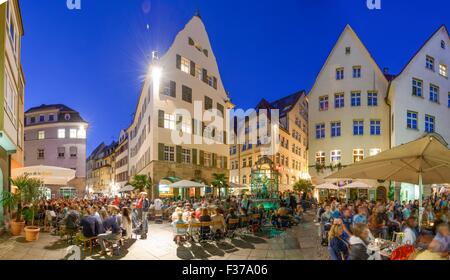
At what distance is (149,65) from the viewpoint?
2856cm

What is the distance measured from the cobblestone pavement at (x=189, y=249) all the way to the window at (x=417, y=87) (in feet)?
67.4

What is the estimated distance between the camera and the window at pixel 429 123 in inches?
1057

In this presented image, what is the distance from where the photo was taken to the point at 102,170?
7175 cm

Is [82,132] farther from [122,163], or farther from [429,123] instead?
[122,163]

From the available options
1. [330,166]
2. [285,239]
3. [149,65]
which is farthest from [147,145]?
[285,239]

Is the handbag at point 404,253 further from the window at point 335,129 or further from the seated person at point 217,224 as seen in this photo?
the window at point 335,129

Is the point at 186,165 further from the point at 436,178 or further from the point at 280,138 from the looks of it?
the point at 436,178

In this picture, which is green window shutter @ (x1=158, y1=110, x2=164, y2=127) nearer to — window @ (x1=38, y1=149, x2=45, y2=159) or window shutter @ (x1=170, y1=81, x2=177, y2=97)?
window shutter @ (x1=170, y1=81, x2=177, y2=97)

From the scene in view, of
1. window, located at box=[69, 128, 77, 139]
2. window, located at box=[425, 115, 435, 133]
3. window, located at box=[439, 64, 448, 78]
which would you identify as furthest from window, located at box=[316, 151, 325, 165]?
window, located at box=[69, 128, 77, 139]

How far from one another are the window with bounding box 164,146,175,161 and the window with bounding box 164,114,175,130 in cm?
184

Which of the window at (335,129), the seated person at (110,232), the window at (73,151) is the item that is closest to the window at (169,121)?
the window at (73,151)

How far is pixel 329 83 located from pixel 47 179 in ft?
81.2
